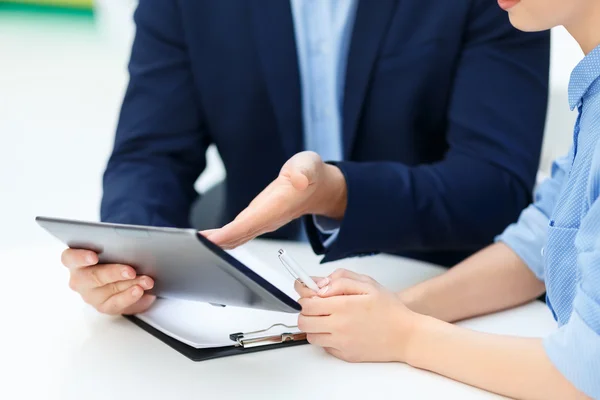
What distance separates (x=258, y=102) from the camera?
1182 millimetres

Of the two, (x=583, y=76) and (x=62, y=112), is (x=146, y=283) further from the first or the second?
(x=62, y=112)

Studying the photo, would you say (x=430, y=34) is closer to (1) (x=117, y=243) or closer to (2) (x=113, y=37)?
(1) (x=117, y=243)

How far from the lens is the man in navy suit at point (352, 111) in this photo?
102cm

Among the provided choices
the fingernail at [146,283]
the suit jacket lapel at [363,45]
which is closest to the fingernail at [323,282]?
the fingernail at [146,283]

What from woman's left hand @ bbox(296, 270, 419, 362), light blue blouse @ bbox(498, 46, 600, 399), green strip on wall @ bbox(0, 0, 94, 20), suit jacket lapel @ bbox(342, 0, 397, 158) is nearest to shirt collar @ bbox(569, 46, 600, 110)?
light blue blouse @ bbox(498, 46, 600, 399)

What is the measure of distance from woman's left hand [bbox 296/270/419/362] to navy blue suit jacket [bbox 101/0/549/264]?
0.68ft

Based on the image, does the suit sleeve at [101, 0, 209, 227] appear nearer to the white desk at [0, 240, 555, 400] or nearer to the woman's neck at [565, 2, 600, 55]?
the white desk at [0, 240, 555, 400]

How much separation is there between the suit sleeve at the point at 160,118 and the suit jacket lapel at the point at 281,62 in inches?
5.2

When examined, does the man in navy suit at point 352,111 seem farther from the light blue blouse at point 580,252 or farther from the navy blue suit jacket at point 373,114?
the light blue blouse at point 580,252

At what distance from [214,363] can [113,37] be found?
3.49 m

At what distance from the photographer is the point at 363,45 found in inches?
43.3

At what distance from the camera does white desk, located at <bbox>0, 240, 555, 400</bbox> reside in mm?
701

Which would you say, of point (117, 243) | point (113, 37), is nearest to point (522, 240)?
point (117, 243)

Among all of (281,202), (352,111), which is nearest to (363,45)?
(352,111)
